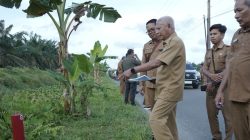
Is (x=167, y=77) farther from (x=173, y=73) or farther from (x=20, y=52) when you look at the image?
(x=20, y=52)

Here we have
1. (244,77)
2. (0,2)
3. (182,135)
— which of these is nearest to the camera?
(244,77)

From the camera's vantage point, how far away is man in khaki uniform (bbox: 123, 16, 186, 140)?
579 centimetres

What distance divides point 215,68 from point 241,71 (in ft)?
8.42

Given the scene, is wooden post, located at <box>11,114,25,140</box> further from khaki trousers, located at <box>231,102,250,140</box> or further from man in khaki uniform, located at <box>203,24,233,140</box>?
man in khaki uniform, located at <box>203,24,233,140</box>

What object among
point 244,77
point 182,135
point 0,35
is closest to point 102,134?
point 182,135

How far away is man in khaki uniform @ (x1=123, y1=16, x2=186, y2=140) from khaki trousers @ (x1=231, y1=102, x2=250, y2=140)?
1185mm

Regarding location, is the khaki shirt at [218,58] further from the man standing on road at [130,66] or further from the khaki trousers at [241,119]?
A: the man standing on road at [130,66]

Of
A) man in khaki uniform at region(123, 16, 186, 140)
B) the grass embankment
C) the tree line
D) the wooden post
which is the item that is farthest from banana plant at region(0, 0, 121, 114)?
the tree line

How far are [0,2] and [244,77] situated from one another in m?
4.88

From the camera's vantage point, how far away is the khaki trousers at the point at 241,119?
186 inches

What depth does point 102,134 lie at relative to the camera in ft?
27.0

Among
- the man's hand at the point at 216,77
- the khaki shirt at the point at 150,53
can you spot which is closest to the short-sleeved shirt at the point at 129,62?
the khaki shirt at the point at 150,53

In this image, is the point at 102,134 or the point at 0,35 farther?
the point at 0,35

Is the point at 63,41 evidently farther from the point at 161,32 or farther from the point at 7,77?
the point at 7,77
